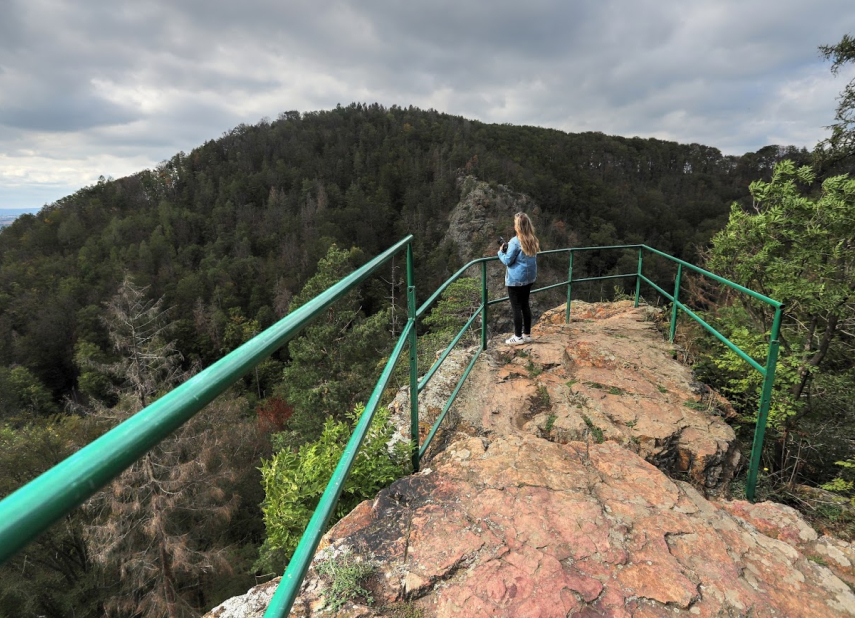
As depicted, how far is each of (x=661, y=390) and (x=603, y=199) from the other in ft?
282

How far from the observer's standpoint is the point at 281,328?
92cm

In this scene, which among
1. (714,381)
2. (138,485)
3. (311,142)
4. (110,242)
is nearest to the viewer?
(714,381)

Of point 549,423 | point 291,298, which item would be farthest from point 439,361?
point 291,298

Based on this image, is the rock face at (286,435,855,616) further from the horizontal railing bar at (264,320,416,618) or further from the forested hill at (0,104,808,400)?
the forested hill at (0,104,808,400)

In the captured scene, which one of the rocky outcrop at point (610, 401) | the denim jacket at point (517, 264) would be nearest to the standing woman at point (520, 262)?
the denim jacket at point (517, 264)

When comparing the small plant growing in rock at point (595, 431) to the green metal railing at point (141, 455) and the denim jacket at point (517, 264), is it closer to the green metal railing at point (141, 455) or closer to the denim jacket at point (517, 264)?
the denim jacket at point (517, 264)

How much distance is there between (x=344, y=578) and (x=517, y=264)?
11.7 feet

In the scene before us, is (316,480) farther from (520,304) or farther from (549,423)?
(520,304)

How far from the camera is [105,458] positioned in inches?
21.0

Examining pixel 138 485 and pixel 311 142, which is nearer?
pixel 138 485

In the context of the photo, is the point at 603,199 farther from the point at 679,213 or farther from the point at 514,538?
the point at 514,538

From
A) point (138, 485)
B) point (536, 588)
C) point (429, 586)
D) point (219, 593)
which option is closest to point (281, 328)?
point (429, 586)

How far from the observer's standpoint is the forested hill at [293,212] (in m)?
46.4

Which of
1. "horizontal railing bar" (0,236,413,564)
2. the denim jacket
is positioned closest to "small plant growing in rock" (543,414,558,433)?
the denim jacket
